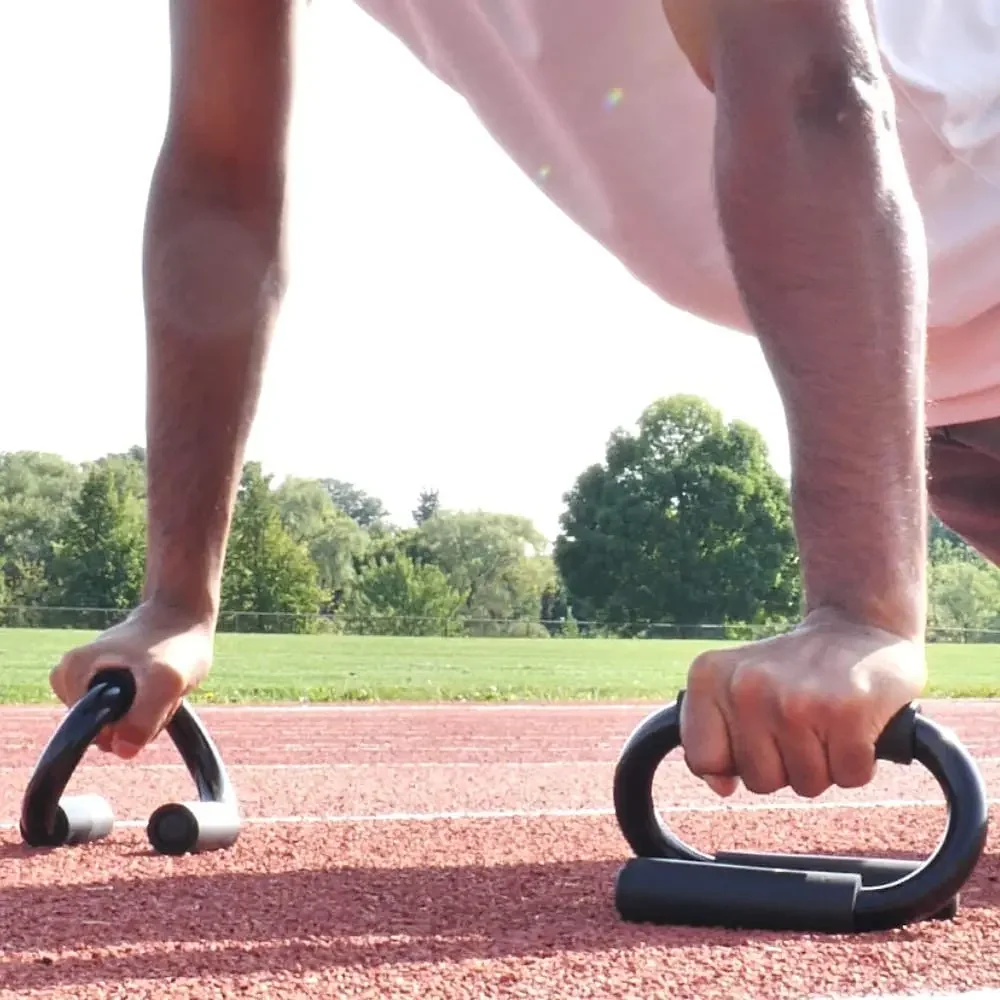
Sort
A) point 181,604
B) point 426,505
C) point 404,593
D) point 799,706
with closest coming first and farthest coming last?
point 799,706, point 181,604, point 404,593, point 426,505

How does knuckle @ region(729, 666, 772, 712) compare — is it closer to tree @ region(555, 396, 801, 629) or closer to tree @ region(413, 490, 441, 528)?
tree @ region(555, 396, 801, 629)

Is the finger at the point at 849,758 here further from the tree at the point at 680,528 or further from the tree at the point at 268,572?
the tree at the point at 680,528

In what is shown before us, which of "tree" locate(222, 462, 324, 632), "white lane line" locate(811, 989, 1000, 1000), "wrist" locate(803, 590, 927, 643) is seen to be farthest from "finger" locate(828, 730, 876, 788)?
"tree" locate(222, 462, 324, 632)

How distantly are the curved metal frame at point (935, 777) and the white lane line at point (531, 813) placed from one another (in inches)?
49.2

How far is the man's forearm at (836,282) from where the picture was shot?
4.14 feet

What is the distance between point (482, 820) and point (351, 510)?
10299cm

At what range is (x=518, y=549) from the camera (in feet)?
241

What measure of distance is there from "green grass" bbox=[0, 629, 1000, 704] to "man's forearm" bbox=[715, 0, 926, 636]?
10.0 metres

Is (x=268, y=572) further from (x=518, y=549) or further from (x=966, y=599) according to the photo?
(x=966, y=599)

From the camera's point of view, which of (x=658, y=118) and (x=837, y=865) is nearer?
(x=837, y=865)

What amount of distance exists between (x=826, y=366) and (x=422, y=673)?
1620 cm

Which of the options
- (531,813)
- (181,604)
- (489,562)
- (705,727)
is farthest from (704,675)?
(489,562)

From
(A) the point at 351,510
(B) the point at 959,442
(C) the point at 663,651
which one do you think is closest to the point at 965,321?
(B) the point at 959,442

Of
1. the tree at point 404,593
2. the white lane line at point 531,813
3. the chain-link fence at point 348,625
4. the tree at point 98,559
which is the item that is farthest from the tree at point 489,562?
the white lane line at point 531,813
